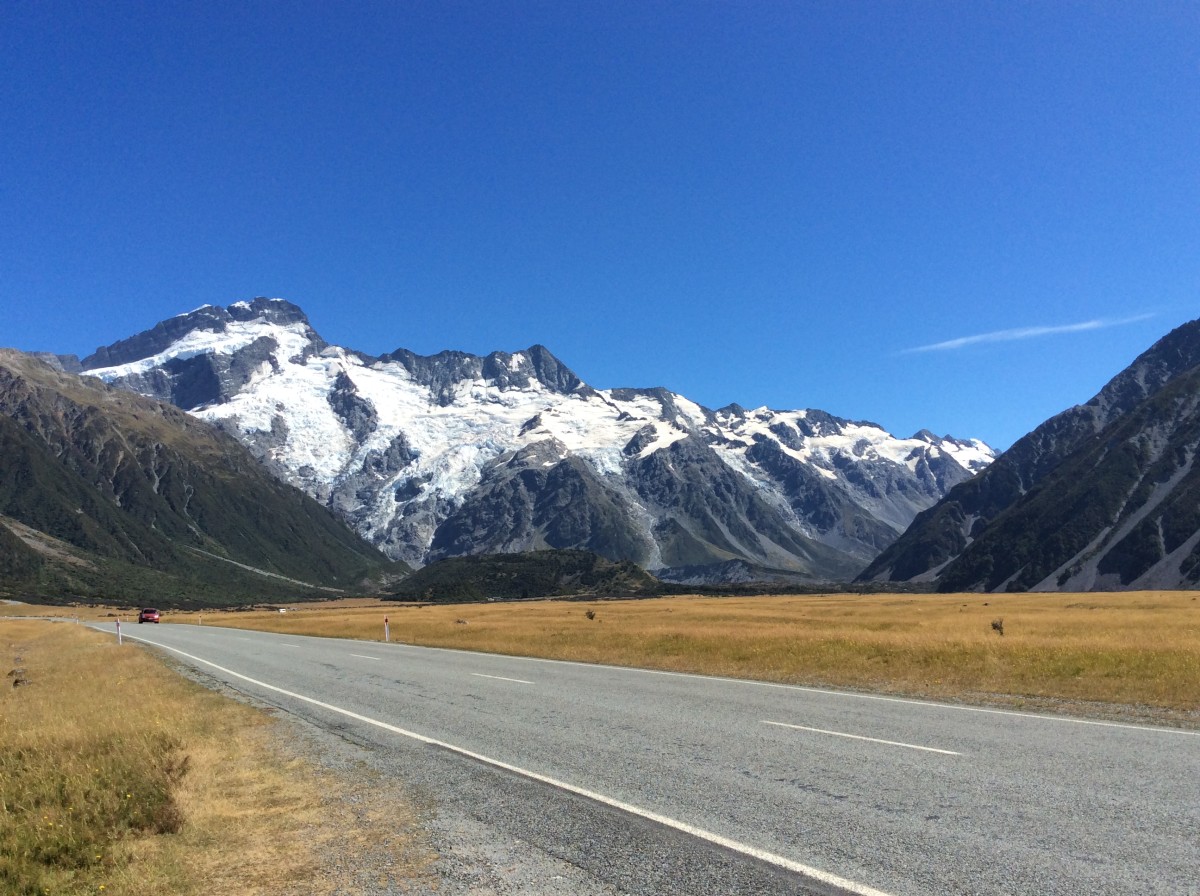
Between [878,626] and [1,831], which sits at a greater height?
[1,831]

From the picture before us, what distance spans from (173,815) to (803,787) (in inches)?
316

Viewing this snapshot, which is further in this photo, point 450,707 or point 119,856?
point 450,707

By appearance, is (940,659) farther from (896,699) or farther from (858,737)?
(858,737)

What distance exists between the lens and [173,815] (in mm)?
10047

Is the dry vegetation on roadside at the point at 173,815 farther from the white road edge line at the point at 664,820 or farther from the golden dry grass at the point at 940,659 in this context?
the golden dry grass at the point at 940,659

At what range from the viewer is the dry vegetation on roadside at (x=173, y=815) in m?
8.32

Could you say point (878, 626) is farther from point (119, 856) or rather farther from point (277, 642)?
point (119, 856)

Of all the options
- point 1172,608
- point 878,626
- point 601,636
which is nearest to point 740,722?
point 601,636

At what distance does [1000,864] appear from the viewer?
787 cm

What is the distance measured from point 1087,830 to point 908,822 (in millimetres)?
1819

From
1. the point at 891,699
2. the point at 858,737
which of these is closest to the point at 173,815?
the point at 858,737

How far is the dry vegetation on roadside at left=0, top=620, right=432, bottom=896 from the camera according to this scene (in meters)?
8.32

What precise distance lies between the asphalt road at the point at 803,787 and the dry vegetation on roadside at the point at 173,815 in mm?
1417

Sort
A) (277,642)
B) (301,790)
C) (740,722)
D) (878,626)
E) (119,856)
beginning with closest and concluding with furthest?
(119,856) < (301,790) < (740,722) < (277,642) < (878,626)
